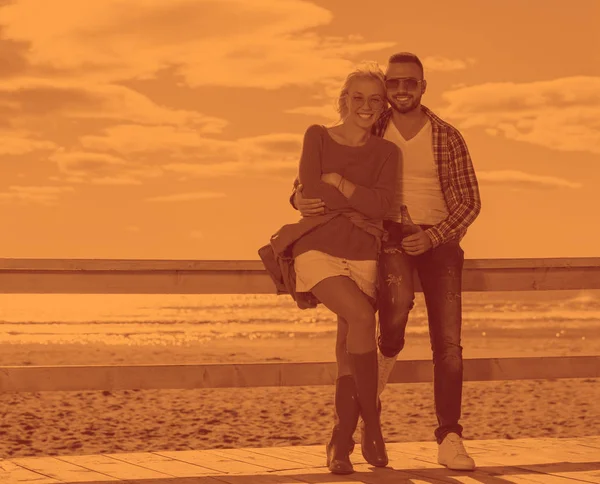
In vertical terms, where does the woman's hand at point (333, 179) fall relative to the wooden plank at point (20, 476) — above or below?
above

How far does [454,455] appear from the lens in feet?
16.3

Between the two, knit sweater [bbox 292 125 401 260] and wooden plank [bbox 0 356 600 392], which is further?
wooden plank [bbox 0 356 600 392]

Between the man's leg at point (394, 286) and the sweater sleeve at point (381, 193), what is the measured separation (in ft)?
0.90

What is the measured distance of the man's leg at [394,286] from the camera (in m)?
4.85

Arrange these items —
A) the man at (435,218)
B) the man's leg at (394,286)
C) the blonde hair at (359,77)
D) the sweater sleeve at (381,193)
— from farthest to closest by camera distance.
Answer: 1. the man at (435,218)
2. the man's leg at (394,286)
3. the blonde hair at (359,77)
4. the sweater sleeve at (381,193)

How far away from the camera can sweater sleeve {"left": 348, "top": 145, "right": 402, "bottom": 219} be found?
4.62 metres

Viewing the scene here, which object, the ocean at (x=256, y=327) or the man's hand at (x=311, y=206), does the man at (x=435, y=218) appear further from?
the ocean at (x=256, y=327)

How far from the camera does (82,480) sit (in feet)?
15.6

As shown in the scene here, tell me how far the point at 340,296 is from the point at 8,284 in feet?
5.64

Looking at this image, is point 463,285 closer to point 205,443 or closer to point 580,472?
point 580,472

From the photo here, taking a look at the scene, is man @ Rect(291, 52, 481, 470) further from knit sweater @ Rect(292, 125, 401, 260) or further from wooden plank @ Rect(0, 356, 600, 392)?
wooden plank @ Rect(0, 356, 600, 392)

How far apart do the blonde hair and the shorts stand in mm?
634

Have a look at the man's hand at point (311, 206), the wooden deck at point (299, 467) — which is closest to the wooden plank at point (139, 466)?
the wooden deck at point (299, 467)

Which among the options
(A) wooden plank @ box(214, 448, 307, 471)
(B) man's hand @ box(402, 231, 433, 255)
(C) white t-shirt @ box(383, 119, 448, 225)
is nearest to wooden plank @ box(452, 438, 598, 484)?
(A) wooden plank @ box(214, 448, 307, 471)
